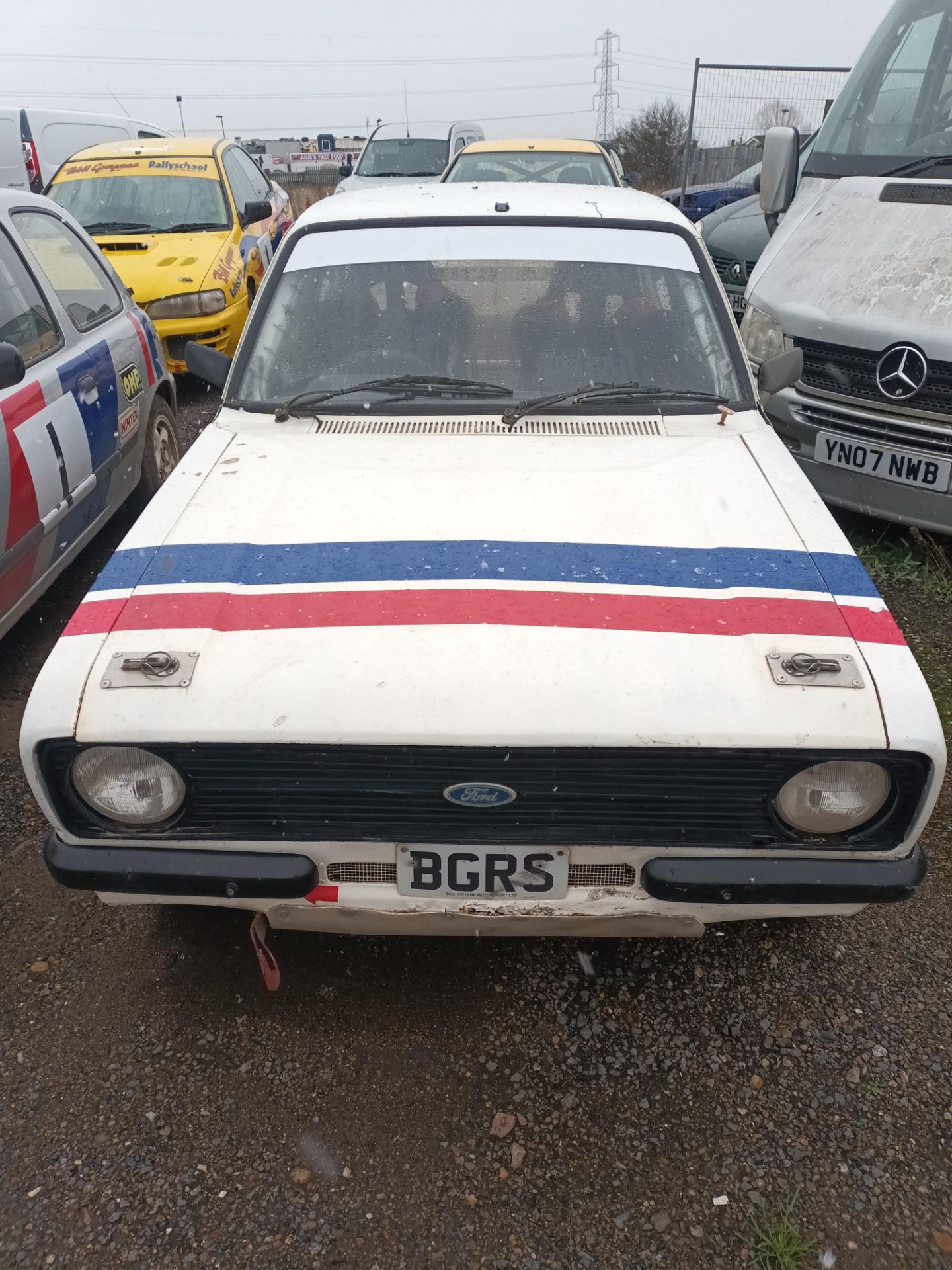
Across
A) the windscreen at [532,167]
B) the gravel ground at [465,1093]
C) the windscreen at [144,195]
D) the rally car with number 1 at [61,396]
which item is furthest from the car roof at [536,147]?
the gravel ground at [465,1093]

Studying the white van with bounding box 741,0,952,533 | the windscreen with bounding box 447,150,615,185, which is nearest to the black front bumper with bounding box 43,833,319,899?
the white van with bounding box 741,0,952,533

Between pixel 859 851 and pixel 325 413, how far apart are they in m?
1.91

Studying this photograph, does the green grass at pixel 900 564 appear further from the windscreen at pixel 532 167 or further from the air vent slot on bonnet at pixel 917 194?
the windscreen at pixel 532 167

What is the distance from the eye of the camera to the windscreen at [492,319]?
9.55 ft

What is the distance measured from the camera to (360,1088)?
213cm

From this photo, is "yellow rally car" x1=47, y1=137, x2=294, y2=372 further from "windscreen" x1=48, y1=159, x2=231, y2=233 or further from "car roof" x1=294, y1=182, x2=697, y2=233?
"car roof" x1=294, y1=182, x2=697, y2=233

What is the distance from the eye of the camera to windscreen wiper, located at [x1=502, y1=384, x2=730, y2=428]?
2820 millimetres

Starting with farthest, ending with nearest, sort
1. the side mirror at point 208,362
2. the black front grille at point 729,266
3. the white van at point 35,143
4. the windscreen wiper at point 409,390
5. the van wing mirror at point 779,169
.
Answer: the white van at point 35,143 → the black front grille at point 729,266 → the van wing mirror at point 779,169 → the side mirror at point 208,362 → the windscreen wiper at point 409,390

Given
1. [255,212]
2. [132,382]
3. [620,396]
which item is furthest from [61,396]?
[255,212]

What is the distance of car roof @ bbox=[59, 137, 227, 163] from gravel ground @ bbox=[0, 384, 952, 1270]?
6.90 metres

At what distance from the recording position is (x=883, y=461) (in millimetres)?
4207

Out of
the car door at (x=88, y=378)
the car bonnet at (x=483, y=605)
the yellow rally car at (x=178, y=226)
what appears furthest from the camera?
the yellow rally car at (x=178, y=226)

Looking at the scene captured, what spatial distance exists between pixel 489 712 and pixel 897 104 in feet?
15.5

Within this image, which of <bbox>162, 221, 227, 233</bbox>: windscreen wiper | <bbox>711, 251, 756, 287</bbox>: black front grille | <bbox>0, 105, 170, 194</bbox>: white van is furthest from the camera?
<bbox>0, 105, 170, 194</bbox>: white van
